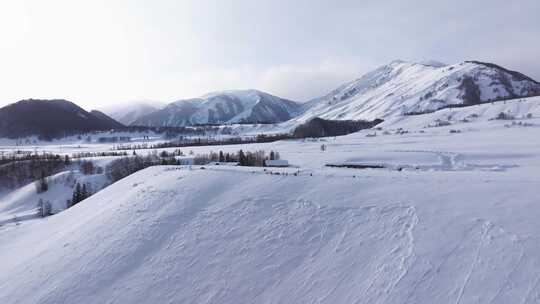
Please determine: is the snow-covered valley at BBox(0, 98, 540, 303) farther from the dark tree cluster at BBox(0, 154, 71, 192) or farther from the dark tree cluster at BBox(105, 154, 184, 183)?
the dark tree cluster at BBox(0, 154, 71, 192)

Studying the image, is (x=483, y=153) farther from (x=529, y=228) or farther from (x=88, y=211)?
(x=88, y=211)

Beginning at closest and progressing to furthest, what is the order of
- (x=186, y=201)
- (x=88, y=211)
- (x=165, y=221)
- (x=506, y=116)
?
(x=165, y=221)
(x=186, y=201)
(x=88, y=211)
(x=506, y=116)

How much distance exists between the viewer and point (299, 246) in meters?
16.6

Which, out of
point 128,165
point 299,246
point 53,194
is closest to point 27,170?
point 53,194

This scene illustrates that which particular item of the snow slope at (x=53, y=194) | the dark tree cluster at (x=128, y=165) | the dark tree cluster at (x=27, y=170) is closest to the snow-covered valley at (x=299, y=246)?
the snow slope at (x=53, y=194)

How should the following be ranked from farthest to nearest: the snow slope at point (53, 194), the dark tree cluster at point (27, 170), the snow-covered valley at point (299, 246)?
1. the dark tree cluster at point (27, 170)
2. the snow slope at point (53, 194)
3. the snow-covered valley at point (299, 246)

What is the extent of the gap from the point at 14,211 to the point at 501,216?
95.3 meters

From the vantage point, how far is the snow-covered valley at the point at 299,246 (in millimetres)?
13352

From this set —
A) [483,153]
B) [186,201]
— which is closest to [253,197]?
[186,201]

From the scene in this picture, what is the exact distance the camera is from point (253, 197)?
859 inches

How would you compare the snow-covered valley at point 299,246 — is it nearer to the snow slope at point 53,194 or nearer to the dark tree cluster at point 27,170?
the snow slope at point 53,194

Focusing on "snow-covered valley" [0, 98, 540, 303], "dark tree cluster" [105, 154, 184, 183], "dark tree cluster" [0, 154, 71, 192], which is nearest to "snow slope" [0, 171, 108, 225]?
"dark tree cluster" [105, 154, 184, 183]

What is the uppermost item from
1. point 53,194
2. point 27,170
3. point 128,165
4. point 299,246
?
point 299,246

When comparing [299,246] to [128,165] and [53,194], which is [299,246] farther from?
[128,165]
